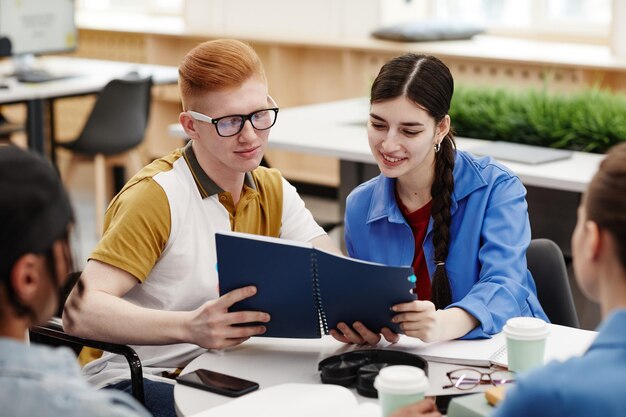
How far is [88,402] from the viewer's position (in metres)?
1.22

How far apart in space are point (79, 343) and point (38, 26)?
14.1ft

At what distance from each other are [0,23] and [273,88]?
6.26 ft

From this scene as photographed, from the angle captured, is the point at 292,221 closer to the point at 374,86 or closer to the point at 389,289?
the point at 374,86

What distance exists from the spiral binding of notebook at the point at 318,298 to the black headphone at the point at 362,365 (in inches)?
4.3

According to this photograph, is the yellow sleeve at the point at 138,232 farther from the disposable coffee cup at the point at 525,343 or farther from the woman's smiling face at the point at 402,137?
the disposable coffee cup at the point at 525,343

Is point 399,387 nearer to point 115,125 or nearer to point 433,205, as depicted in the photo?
point 433,205

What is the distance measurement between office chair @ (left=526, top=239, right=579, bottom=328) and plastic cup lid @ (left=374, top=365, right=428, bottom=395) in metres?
1.00

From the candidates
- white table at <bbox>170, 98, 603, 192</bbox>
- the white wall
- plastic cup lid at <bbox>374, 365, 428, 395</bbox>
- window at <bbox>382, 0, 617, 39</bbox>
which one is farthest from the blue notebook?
the white wall

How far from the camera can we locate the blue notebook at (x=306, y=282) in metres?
1.86

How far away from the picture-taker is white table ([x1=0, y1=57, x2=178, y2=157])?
5.45 meters

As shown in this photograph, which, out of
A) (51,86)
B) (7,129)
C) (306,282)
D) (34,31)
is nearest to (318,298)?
(306,282)

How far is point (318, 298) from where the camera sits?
1.94 metres

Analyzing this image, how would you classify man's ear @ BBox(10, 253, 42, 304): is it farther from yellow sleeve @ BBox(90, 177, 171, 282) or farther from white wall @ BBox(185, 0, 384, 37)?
white wall @ BBox(185, 0, 384, 37)

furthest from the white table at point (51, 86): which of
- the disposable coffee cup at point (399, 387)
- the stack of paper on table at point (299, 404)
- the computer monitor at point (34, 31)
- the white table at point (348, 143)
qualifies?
the disposable coffee cup at point (399, 387)
